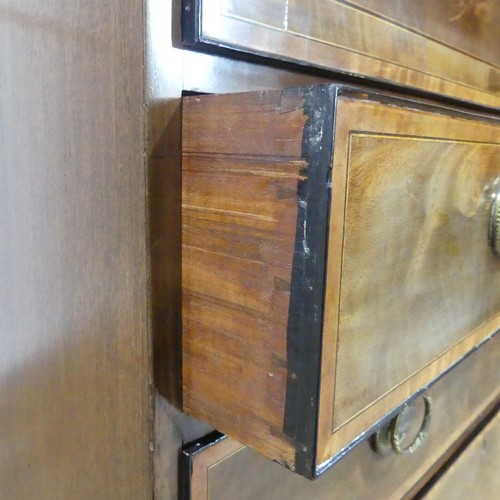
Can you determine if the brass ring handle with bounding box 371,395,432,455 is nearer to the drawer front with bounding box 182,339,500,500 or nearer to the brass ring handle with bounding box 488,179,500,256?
the drawer front with bounding box 182,339,500,500

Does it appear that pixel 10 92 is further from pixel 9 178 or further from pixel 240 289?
pixel 240 289

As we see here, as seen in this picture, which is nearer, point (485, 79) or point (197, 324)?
point (197, 324)

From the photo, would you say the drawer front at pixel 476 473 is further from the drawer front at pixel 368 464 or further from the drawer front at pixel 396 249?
the drawer front at pixel 396 249

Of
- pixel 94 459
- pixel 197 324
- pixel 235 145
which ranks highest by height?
pixel 235 145

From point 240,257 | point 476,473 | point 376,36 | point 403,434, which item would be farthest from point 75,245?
point 476,473

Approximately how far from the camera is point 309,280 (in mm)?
277

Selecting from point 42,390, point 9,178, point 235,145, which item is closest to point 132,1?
point 235,145

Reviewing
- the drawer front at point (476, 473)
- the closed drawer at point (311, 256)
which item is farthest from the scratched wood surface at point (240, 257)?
the drawer front at point (476, 473)

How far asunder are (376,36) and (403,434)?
385 mm

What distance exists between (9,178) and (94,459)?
23 cm

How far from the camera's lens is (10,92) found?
43cm

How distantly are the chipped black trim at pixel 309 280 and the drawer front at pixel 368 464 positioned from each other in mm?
99

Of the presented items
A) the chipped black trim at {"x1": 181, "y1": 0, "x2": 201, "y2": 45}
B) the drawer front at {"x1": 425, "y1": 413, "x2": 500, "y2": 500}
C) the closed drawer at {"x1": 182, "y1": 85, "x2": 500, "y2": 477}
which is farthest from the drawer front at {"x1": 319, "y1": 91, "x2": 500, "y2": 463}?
the drawer front at {"x1": 425, "y1": 413, "x2": 500, "y2": 500}

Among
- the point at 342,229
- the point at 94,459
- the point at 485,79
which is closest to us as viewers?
the point at 342,229
